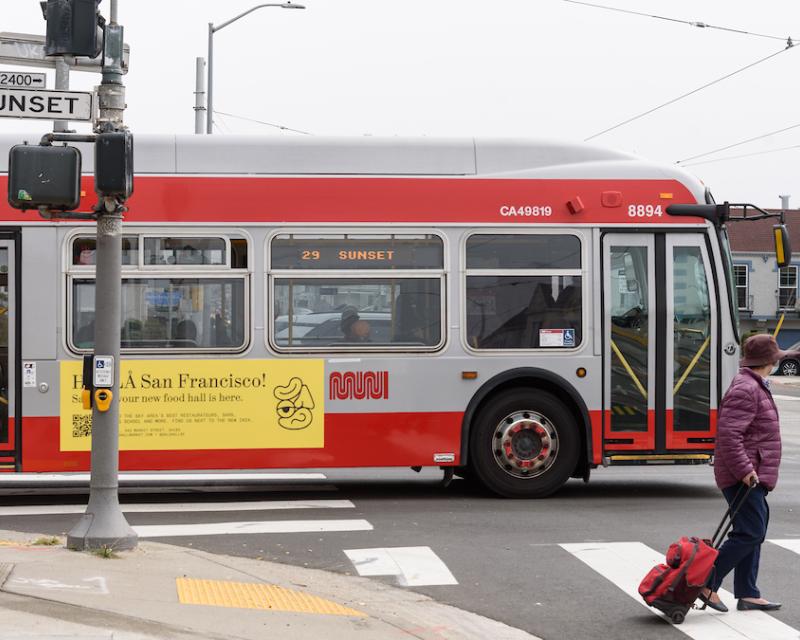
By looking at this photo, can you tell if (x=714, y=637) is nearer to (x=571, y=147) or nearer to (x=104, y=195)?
(x=104, y=195)

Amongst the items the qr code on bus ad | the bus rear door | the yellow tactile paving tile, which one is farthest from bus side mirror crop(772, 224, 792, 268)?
the bus rear door

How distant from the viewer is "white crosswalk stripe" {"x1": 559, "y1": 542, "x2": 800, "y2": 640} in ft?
22.2

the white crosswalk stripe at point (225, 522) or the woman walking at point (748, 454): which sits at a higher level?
the woman walking at point (748, 454)

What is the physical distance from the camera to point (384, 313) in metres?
11.4

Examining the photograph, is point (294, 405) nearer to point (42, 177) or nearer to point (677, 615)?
point (42, 177)

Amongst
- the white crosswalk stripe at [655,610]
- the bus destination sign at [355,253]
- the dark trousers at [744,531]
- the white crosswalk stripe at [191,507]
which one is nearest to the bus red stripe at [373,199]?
the bus destination sign at [355,253]

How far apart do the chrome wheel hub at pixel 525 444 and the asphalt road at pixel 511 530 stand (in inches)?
14.1

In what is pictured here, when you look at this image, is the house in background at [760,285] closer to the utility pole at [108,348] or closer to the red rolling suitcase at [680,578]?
the utility pole at [108,348]

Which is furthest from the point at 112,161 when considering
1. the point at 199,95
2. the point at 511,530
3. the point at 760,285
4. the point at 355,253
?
the point at 760,285

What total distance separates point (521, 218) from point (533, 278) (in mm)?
566

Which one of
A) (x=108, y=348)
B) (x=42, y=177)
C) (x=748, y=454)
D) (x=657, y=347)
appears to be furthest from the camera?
(x=657, y=347)

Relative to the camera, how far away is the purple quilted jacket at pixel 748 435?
693 cm

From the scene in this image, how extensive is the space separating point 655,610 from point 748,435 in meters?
1.16

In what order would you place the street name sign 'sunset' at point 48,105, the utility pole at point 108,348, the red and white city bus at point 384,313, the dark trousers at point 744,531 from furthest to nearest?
the red and white city bus at point 384,313
the street name sign 'sunset' at point 48,105
the utility pole at point 108,348
the dark trousers at point 744,531
